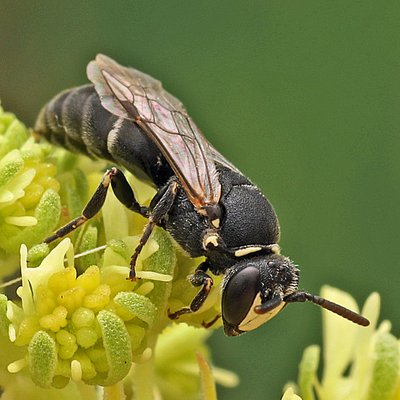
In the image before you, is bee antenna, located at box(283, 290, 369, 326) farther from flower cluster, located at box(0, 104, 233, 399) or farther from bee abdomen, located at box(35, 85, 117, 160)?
bee abdomen, located at box(35, 85, 117, 160)

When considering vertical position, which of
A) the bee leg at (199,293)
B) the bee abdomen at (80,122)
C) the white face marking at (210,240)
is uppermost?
the bee abdomen at (80,122)

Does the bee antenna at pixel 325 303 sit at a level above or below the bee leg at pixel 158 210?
below

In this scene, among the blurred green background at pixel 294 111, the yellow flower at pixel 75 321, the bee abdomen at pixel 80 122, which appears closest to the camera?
the yellow flower at pixel 75 321

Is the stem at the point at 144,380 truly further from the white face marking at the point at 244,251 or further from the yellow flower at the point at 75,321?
the white face marking at the point at 244,251

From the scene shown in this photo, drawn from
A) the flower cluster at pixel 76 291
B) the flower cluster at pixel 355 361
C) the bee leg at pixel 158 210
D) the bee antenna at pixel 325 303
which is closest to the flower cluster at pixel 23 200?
the flower cluster at pixel 76 291

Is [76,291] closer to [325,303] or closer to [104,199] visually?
[104,199]

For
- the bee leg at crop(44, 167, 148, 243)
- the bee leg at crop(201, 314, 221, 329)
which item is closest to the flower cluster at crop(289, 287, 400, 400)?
the bee leg at crop(201, 314, 221, 329)

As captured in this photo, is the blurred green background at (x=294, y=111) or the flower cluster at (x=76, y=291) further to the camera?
the blurred green background at (x=294, y=111)
